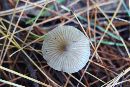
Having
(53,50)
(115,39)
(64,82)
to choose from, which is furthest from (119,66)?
(53,50)

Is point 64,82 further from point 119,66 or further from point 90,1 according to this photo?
point 90,1

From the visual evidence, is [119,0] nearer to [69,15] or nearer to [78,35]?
[69,15]

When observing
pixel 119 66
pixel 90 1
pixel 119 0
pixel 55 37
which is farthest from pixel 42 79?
pixel 119 0

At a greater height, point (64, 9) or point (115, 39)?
point (64, 9)

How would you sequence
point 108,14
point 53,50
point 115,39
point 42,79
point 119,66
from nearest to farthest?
point 53,50
point 42,79
point 119,66
point 115,39
point 108,14

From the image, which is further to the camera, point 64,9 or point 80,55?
point 64,9

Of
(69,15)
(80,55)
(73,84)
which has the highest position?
(69,15)

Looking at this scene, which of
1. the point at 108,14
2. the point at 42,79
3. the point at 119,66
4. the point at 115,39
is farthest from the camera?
the point at 108,14
